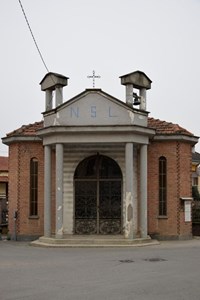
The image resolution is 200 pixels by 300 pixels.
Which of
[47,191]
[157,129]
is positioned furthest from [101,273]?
[157,129]

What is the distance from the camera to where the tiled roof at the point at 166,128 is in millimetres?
22734

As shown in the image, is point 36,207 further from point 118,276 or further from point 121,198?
point 118,276

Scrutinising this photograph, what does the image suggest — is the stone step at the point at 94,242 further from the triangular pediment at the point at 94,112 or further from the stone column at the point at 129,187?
the triangular pediment at the point at 94,112

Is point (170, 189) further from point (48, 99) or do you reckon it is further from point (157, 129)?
point (48, 99)

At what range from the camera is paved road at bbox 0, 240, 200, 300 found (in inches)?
396

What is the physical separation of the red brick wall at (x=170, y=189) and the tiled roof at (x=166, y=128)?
0.46 meters

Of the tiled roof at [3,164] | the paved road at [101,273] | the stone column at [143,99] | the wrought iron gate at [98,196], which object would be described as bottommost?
the paved road at [101,273]

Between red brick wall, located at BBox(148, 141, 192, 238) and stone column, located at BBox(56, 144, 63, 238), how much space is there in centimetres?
426

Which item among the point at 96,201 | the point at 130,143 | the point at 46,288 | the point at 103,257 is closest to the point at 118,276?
the point at 46,288

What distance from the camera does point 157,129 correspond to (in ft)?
75.8

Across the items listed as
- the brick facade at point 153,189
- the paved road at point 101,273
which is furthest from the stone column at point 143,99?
the paved road at point 101,273

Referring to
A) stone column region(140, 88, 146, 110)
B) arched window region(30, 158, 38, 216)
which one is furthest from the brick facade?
stone column region(140, 88, 146, 110)

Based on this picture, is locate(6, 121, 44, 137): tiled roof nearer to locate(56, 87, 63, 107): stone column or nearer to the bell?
locate(56, 87, 63, 107): stone column

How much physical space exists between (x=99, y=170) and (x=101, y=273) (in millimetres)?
9977
